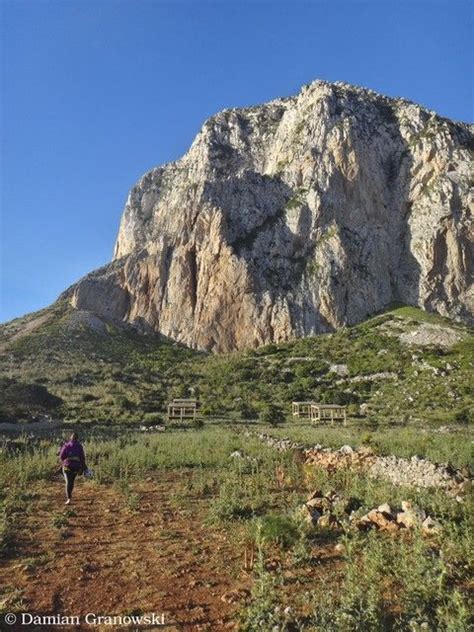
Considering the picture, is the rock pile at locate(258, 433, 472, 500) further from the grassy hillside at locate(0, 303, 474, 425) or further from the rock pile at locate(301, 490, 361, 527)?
the grassy hillside at locate(0, 303, 474, 425)

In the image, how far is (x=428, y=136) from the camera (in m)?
93.9

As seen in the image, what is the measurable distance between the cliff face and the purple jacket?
65.7 m

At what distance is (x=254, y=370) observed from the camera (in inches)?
2375

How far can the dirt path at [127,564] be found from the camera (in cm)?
585

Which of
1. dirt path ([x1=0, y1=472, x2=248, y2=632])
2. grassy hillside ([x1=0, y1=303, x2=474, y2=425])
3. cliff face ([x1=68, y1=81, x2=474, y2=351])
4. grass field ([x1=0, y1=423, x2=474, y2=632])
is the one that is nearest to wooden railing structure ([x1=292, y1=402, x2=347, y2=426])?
grassy hillside ([x1=0, y1=303, x2=474, y2=425])

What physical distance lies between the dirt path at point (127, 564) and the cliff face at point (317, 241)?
67588 millimetres

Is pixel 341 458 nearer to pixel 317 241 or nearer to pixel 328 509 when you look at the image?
pixel 328 509

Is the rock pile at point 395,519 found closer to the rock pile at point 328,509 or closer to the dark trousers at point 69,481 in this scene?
the rock pile at point 328,509

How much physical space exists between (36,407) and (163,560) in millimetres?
33193

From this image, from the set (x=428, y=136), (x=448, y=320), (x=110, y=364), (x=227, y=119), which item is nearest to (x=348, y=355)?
(x=448, y=320)

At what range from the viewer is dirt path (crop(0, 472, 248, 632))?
5848 millimetres

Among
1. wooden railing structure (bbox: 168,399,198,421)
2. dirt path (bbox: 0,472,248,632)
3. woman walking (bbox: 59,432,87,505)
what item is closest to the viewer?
dirt path (bbox: 0,472,248,632)

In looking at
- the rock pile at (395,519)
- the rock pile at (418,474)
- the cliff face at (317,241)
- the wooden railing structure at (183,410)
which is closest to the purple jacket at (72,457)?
the rock pile at (395,519)

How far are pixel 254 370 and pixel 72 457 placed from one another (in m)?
49.1
